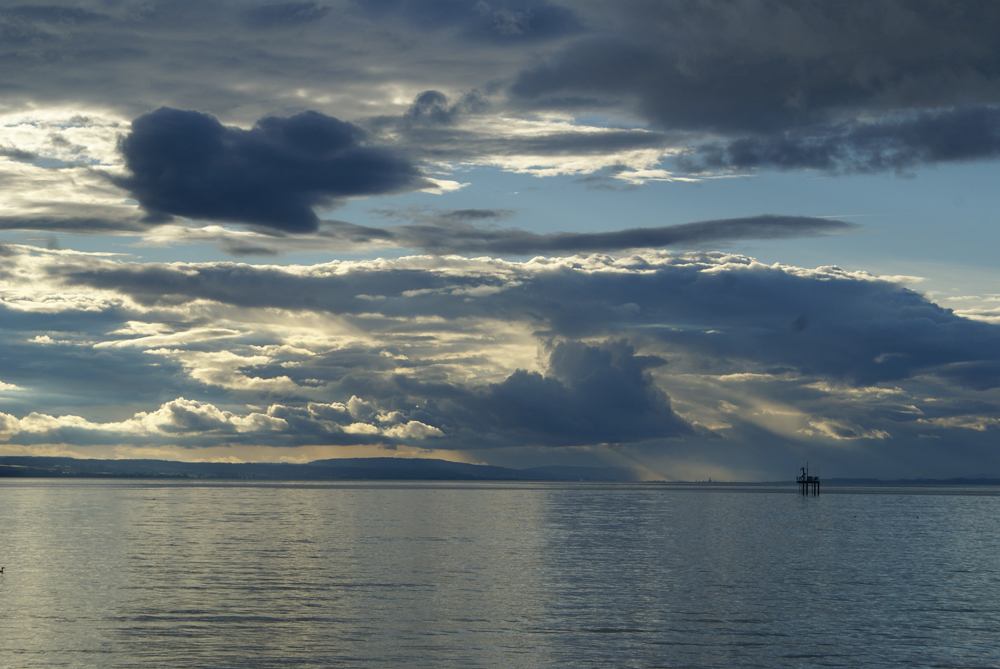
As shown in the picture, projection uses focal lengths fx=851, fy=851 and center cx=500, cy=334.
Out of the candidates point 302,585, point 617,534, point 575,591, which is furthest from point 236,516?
point 575,591

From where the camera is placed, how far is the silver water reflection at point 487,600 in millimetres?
36000

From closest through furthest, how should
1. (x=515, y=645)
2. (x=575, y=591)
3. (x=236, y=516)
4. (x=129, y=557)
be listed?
(x=515, y=645), (x=575, y=591), (x=129, y=557), (x=236, y=516)

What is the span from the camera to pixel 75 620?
41750mm

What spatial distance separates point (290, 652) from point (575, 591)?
21550mm

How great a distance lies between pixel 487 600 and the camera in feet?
159

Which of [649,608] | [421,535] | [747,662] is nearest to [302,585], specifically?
[649,608]

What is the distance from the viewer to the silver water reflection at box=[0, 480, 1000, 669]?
3600 centimetres

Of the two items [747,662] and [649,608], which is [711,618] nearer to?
[649,608]

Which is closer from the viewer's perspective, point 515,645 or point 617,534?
point 515,645

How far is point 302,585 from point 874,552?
54.6m

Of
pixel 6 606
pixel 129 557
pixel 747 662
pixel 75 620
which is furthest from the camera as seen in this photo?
pixel 129 557

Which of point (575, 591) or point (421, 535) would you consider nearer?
point (575, 591)

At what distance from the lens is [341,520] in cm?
11862

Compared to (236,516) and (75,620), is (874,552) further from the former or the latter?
(236,516)
